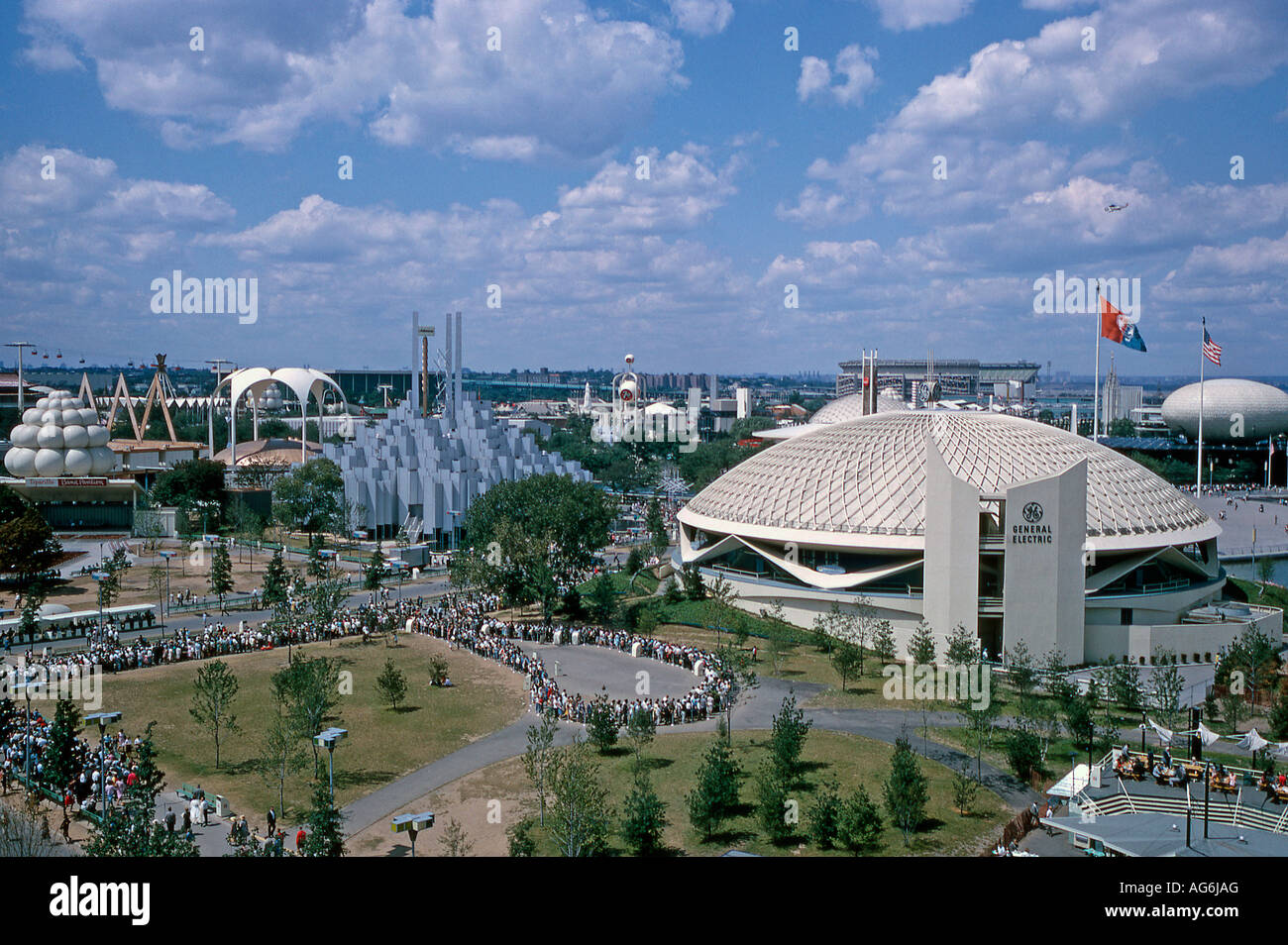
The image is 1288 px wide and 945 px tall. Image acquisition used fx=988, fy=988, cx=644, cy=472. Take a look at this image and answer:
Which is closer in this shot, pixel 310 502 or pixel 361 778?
pixel 361 778

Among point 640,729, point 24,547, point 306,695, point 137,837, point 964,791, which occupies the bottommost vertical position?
point 964,791

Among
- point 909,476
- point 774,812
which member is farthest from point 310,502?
point 774,812

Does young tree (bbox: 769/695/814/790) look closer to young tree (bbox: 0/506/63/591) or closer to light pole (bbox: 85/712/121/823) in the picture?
light pole (bbox: 85/712/121/823)

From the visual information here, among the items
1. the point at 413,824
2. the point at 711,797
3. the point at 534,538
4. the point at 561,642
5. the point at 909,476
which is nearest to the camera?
the point at 413,824

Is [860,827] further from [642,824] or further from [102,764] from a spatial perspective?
[102,764]

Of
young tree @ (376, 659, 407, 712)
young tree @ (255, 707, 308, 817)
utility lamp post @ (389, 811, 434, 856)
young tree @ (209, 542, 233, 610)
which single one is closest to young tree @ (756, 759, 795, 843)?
utility lamp post @ (389, 811, 434, 856)
